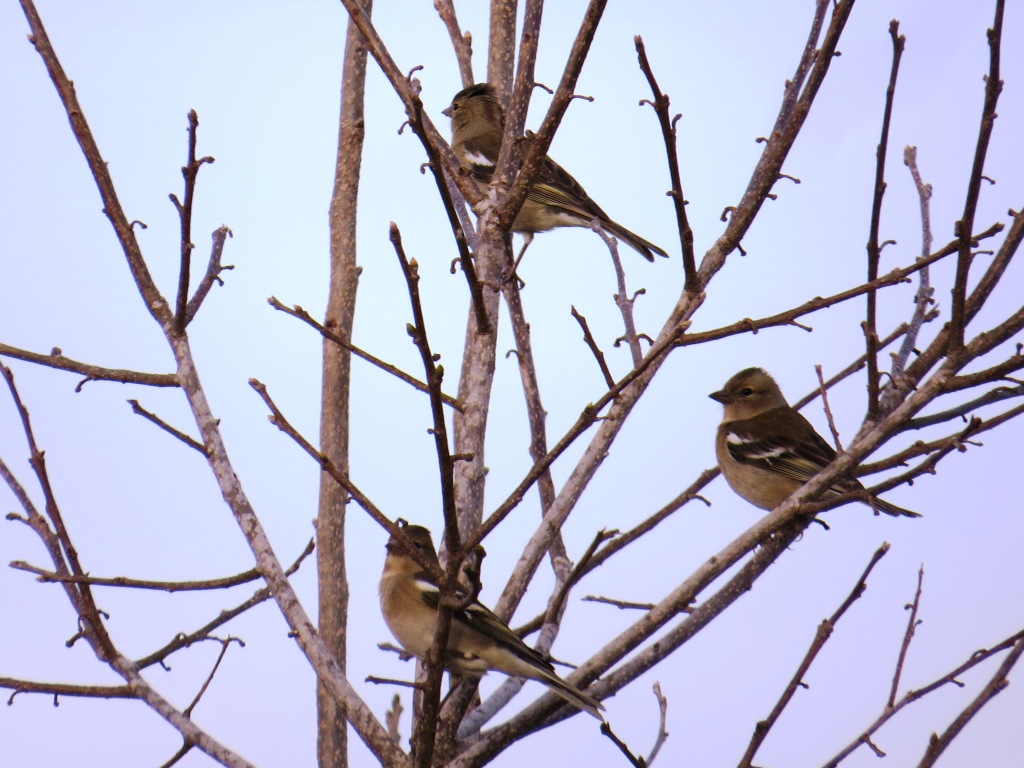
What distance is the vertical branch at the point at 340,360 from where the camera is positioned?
4445 millimetres

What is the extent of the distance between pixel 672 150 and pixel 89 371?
174 centimetres

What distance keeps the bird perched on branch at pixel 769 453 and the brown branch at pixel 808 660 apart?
2697mm

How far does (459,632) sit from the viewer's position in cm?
356

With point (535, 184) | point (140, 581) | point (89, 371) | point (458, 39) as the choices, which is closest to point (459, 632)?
point (140, 581)

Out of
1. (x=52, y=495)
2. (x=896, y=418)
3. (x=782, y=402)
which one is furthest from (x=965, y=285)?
(x=782, y=402)

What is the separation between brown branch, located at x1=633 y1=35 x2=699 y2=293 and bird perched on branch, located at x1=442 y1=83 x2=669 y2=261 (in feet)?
11.4

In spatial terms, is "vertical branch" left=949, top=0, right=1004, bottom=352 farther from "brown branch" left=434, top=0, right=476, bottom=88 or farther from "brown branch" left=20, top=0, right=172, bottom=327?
"brown branch" left=434, top=0, right=476, bottom=88

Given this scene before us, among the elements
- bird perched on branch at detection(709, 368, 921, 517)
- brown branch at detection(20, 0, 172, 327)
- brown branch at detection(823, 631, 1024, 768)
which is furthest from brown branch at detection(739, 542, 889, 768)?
bird perched on branch at detection(709, 368, 921, 517)

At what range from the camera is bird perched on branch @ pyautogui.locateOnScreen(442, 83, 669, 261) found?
Result: 22.6ft

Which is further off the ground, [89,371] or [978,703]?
[89,371]

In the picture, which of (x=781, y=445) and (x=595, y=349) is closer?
(x=595, y=349)

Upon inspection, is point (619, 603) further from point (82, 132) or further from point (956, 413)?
point (82, 132)

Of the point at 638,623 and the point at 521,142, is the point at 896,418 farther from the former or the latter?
the point at 521,142

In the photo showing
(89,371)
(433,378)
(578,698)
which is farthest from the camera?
(89,371)
